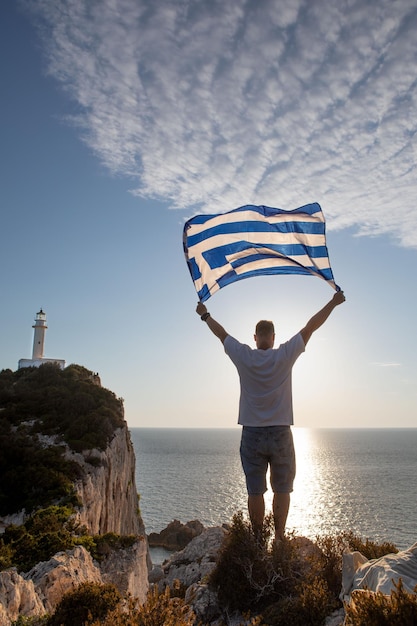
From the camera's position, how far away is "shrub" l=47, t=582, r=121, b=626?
204 inches

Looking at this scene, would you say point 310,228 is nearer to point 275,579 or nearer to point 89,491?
point 275,579

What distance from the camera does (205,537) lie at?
1472 centimetres

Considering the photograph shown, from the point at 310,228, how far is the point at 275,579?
5.33 metres

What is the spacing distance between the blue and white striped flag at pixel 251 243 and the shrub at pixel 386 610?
506 cm

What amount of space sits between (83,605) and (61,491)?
507 inches

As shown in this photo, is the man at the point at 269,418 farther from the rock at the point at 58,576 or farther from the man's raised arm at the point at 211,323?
the rock at the point at 58,576

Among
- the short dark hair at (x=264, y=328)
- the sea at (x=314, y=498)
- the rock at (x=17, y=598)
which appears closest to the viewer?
the rock at (x=17, y=598)

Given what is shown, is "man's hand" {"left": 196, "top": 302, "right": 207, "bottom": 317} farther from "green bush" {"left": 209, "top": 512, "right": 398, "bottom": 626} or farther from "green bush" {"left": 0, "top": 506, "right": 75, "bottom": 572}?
"green bush" {"left": 0, "top": 506, "right": 75, "bottom": 572}

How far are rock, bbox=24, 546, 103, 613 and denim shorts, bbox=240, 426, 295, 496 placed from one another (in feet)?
11.0

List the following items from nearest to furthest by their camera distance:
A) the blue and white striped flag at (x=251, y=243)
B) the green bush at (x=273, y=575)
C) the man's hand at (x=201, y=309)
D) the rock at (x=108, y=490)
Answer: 1. the green bush at (x=273, y=575)
2. the man's hand at (x=201, y=309)
3. the blue and white striped flag at (x=251, y=243)
4. the rock at (x=108, y=490)

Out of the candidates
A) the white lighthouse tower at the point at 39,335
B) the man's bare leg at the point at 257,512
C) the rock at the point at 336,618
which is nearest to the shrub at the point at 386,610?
the rock at the point at 336,618

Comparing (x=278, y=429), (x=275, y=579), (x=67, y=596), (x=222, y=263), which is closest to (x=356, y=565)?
(x=275, y=579)

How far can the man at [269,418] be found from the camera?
5672 mm

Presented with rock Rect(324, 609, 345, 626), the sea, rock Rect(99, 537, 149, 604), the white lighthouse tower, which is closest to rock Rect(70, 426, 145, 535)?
rock Rect(99, 537, 149, 604)
